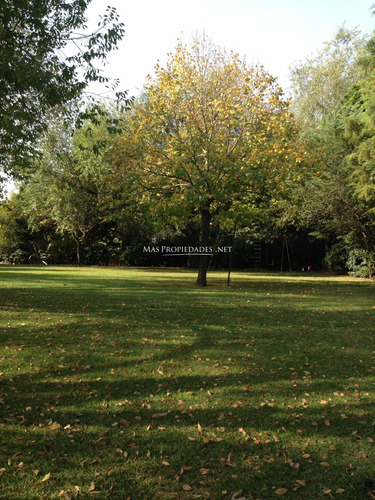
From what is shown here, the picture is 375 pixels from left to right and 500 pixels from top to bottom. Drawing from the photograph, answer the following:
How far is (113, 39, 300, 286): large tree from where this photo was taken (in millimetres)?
14891

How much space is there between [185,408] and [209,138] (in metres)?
12.5

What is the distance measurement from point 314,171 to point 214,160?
13.8ft

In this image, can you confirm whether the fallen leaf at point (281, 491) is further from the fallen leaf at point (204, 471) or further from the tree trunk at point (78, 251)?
the tree trunk at point (78, 251)

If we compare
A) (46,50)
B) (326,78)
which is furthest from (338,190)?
(46,50)

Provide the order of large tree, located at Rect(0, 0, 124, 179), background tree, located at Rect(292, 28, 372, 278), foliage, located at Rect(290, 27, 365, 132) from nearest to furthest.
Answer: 1. large tree, located at Rect(0, 0, 124, 179)
2. background tree, located at Rect(292, 28, 372, 278)
3. foliage, located at Rect(290, 27, 365, 132)

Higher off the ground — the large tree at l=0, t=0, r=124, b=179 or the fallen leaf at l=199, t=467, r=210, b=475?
the large tree at l=0, t=0, r=124, b=179

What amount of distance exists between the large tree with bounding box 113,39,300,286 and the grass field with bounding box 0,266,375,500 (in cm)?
735

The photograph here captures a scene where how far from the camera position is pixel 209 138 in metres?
15.4

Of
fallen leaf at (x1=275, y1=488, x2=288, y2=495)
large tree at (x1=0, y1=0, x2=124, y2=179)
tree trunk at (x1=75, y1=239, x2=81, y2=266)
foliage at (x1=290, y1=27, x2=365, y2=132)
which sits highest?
foliage at (x1=290, y1=27, x2=365, y2=132)

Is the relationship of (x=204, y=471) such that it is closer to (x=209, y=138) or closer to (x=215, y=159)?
(x=215, y=159)

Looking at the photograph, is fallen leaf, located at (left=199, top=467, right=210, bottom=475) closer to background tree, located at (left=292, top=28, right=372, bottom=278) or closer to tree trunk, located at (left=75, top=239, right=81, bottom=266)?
background tree, located at (left=292, top=28, right=372, bottom=278)

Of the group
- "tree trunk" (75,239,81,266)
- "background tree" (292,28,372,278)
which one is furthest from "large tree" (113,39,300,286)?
"tree trunk" (75,239,81,266)

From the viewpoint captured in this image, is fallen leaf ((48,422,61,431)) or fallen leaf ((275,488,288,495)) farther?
fallen leaf ((48,422,61,431))

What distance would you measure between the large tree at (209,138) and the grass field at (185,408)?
7.35 metres
